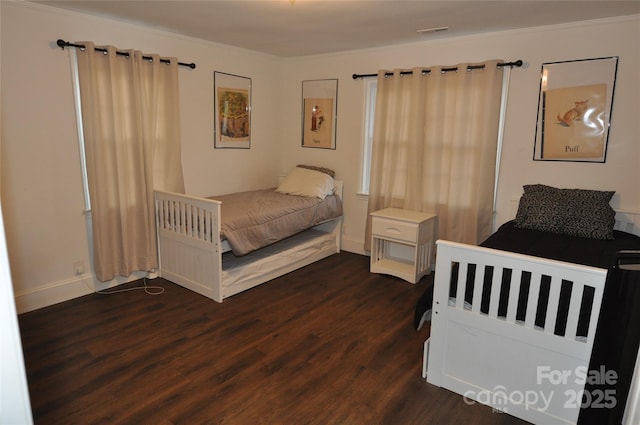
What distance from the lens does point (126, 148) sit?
332 cm

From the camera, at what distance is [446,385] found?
85.2 inches

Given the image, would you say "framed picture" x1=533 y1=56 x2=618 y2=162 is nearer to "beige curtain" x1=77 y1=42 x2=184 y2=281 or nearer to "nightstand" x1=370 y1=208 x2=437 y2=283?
"nightstand" x1=370 y1=208 x2=437 y2=283

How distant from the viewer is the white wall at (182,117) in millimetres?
2809

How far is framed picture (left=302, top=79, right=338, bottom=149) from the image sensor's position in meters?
4.50

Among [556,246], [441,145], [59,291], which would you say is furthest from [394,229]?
[59,291]

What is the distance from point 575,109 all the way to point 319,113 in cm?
254

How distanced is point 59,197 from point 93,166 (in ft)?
1.14

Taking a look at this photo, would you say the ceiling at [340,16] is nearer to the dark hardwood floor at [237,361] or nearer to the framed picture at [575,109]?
the framed picture at [575,109]

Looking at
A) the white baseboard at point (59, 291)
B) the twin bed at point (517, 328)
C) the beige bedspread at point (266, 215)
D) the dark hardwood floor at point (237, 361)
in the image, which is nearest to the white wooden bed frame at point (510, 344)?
the twin bed at point (517, 328)

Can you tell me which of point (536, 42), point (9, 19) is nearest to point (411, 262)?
point (536, 42)

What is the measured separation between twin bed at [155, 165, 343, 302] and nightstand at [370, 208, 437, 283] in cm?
66

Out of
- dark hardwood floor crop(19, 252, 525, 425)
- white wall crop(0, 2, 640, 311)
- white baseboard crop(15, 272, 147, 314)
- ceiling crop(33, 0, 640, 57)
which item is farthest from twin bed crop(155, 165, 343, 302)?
ceiling crop(33, 0, 640, 57)

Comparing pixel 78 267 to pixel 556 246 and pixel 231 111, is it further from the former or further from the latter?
pixel 556 246

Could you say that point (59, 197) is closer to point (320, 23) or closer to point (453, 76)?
point (320, 23)
